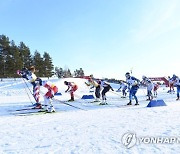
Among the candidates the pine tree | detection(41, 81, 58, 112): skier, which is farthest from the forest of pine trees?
detection(41, 81, 58, 112): skier

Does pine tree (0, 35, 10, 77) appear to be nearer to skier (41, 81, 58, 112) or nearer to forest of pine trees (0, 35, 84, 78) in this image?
forest of pine trees (0, 35, 84, 78)

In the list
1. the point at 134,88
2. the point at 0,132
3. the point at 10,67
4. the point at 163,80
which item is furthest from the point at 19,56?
the point at 0,132

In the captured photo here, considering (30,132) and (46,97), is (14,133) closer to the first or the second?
(30,132)

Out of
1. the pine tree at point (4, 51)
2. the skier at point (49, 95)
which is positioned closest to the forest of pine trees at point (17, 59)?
the pine tree at point (4, 51)

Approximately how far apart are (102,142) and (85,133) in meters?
1.11

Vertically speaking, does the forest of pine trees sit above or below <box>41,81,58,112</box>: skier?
above

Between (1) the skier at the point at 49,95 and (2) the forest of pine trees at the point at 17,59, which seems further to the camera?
(2) the forest of pine trees at the point at 17,59

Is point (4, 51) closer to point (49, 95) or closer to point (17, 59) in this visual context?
point (17, 59)

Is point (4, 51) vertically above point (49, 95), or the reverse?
point (4, 51)

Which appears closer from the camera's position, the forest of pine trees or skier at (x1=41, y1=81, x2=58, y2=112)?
skier at (x1=41, y1=81, x2=58, y2=112)

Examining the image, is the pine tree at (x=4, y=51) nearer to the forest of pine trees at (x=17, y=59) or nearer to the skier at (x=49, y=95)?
the forest of pine trees at (x=17, y=59)

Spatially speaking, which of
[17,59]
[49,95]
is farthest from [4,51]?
[49,95]

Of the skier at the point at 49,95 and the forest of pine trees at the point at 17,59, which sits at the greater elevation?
the forest of pine trees at the point at 17,59

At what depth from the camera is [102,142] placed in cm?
599
